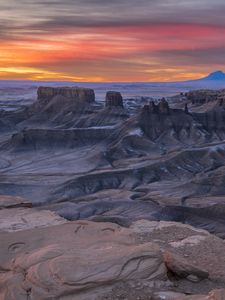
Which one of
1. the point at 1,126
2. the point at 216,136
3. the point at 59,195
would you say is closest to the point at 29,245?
the point at 59,195

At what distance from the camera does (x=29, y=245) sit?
565 inches

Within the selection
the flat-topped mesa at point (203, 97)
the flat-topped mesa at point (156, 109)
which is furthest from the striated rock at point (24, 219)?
the flat-topped mesa at point (203, 97)

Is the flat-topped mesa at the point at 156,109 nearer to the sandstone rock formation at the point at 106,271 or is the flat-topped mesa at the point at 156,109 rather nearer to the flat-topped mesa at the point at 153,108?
the flat-topped mesa at the point at 153,108

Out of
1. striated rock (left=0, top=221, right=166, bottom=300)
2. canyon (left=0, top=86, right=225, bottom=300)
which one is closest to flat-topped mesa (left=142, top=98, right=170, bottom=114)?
canyon (left=0, top=86, right=225, bottom=300)

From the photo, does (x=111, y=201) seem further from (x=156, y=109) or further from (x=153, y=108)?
(x=156, y=109)

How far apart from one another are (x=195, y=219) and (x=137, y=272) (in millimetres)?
38137

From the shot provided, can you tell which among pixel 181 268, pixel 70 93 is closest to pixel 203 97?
pixel 70 93

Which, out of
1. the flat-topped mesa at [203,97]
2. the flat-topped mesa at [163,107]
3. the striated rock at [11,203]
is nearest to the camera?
the striated rock at [11,203]

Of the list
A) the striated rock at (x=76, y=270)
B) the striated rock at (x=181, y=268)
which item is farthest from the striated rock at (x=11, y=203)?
the striated rock at (x=181, y=268)

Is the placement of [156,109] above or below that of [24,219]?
below

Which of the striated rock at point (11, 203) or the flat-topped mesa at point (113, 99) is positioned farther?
the flat-topped mesa at point (113, 99)

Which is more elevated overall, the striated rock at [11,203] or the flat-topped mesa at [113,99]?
the striated rock at [11,203]

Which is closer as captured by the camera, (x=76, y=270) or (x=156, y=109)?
(x=76, y=270)

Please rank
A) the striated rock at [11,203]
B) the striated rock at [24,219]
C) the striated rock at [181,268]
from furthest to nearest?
the striated rock at [11,203] → the striated rock at [24,219] → the striated rock at [181,268]
